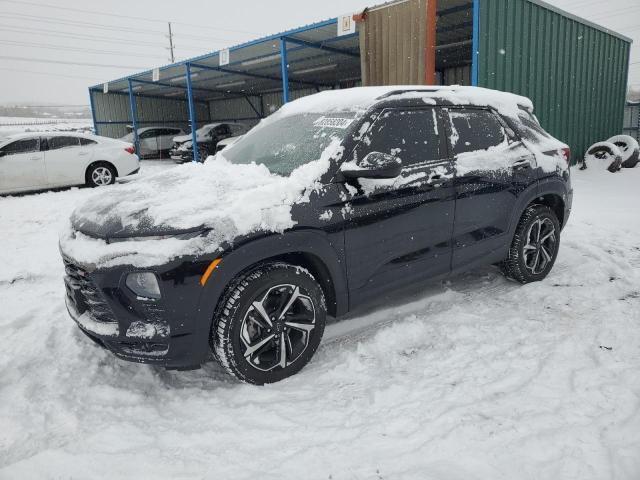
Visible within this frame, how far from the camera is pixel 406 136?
10.6ft

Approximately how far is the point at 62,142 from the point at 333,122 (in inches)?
378

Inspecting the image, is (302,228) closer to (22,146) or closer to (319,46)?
(22,146)

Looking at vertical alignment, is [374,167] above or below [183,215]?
above

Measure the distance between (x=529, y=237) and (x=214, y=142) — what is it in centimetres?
1495

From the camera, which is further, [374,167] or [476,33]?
[476,33]

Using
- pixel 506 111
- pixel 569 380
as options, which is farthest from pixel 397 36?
pixel 569 380

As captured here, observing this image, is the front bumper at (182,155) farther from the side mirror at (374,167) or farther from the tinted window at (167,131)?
the side mirror at (374,167)

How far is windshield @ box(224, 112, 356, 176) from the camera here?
304 cm

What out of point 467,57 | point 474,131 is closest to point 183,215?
point 474,131

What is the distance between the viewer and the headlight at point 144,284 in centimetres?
238

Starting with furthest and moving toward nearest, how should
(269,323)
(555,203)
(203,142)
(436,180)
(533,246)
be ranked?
1. (203,142)
2. (555,203)
3. (533,246)
4. (436,180)
5. (269,323)

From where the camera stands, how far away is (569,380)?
2635mm

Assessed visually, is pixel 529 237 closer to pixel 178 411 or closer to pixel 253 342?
pixel 253 342

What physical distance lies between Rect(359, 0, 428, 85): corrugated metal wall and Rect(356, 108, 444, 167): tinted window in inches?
238
